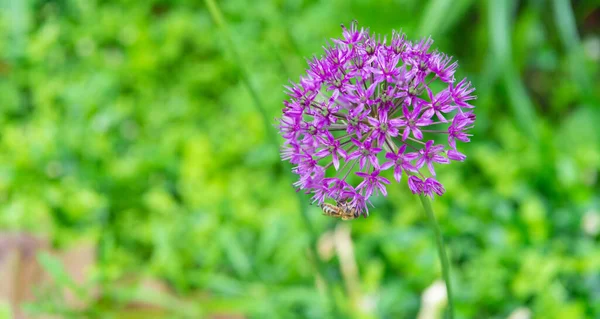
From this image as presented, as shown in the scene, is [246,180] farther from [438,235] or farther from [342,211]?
[438,235]

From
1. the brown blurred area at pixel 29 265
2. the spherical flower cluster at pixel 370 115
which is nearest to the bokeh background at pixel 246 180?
the brown blurred area at pixel 29 265

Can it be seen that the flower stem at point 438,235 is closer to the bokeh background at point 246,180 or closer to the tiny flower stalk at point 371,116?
the tiny flower stalk at point 371,116

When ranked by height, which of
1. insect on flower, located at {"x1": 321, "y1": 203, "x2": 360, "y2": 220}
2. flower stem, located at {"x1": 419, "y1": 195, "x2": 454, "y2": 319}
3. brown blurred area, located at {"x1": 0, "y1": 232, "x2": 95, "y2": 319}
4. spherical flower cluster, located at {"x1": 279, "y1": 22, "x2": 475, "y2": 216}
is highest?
brown blurred area, located at {"x1": 0, "y1": 232, "x2": 95, "y2": 319}

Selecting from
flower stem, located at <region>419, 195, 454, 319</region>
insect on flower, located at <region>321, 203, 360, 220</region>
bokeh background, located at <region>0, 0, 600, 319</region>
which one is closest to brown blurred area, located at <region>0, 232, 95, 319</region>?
bokeh background, located at <region>0, 0, 600, 319</region>

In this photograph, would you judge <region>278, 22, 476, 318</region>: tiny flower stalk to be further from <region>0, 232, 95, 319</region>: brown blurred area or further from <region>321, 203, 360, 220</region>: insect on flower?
<region>0, 232, 95, 319</region>: brown blurred area

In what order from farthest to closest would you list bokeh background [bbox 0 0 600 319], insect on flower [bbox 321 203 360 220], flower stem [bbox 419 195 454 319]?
bokeh background [bbox 0 0 600 319], insect on flower [bbox 321 203 360 220], flower stem [bbox 419 195 454 319]

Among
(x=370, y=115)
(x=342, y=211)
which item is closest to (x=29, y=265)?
(x=342, y=211)

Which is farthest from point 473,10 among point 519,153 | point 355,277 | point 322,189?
point 322,189
